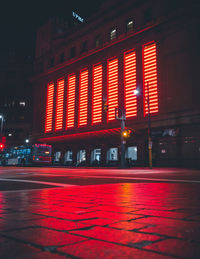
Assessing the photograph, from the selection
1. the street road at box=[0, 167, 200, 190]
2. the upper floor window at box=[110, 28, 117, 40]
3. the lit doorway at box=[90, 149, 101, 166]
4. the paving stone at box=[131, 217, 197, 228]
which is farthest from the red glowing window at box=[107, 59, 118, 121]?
the paving stone at box=[131, 217, 197, 228]

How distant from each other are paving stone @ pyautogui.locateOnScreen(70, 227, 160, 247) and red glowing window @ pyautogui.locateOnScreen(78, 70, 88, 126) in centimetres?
3885

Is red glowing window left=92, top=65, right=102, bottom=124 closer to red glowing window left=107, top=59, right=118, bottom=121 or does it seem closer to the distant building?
red glowing window left=107, top=59, right=118, bottom=121

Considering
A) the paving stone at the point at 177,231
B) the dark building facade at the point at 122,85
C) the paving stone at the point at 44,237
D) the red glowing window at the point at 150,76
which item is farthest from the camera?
the red glowing window at the point at 150,76

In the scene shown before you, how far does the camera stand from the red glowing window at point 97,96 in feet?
128

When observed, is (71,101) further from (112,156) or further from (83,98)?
(112,156)

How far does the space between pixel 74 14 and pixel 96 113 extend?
41015 mm

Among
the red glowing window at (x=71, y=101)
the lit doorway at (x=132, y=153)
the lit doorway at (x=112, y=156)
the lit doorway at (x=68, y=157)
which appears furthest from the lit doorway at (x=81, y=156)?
the lit doorway at (x=132, y=153)

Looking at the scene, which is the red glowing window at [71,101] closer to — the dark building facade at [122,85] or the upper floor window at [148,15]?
the dark building facade at [122,85]

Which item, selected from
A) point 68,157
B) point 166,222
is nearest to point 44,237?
point 166,222

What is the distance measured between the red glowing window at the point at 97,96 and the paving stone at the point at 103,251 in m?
36.9

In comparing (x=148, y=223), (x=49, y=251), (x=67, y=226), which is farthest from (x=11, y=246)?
(x=148, y=223)

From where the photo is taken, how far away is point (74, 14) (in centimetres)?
6606

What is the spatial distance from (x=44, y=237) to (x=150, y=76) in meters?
32.9

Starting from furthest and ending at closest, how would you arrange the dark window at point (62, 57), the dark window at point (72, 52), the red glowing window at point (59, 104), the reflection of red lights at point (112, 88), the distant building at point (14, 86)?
the distant building at point (14, 86)
the dark window at point (62, 57)
the dark window at point (72, 52)
the red glowing window at point (59, 104)
the reflection of red lights at point (112, 88)
